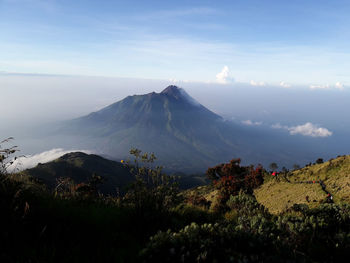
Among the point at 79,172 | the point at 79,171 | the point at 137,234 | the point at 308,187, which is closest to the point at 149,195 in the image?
the point at 137,234

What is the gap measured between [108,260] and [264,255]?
8.84 feet

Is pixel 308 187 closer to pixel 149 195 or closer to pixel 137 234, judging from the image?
pixel 149 195

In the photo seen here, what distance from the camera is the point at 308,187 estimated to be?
27109 millimetres

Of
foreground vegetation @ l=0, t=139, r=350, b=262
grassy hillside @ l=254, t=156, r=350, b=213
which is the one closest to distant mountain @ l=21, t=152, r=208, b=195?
grassy hillside @ l=254, t=156, r=350, b=213

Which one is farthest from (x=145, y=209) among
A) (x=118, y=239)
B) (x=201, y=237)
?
(x=201, y=237)

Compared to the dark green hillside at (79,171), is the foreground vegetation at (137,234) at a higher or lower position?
higher

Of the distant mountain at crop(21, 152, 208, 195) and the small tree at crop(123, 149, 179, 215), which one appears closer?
the small tree at crop(123, 149, 179, 215)

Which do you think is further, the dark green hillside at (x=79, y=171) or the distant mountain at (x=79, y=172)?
the dark green hillside at (x=79, y=171)

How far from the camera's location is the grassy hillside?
2284 centimetres

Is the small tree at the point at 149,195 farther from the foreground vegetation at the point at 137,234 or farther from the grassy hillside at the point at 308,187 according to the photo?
the grassy hillside at the point at 308,187

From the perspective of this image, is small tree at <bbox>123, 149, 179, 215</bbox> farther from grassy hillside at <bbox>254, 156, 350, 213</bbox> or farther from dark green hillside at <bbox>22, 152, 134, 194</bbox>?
dark green hillside at <bbox>22, 152, 134, 194</bbox>

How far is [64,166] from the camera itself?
15750cm

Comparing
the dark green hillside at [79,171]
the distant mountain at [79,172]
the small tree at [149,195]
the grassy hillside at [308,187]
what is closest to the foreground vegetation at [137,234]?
the small tree at [149,195]

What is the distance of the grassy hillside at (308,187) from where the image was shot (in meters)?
22.8
